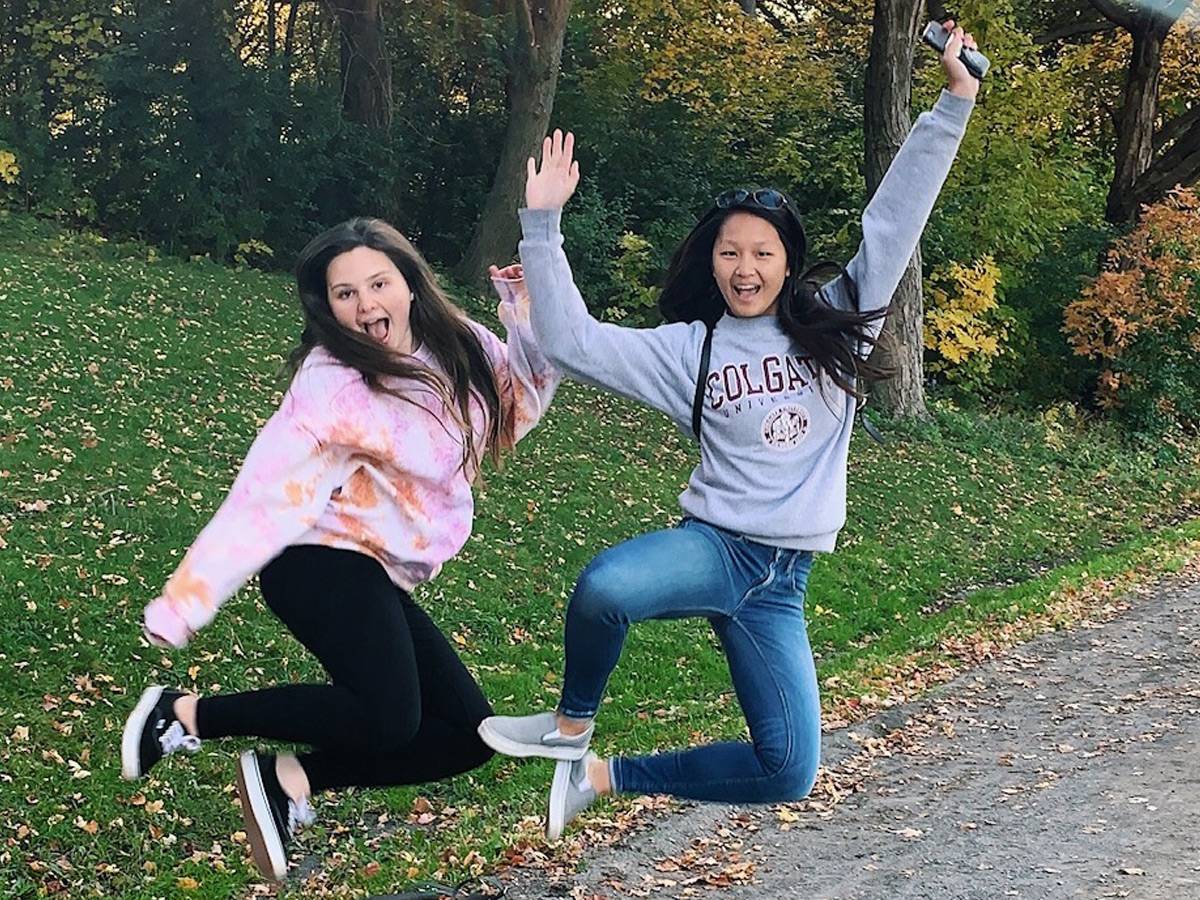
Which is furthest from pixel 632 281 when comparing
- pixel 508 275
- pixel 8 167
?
pixel 508 275

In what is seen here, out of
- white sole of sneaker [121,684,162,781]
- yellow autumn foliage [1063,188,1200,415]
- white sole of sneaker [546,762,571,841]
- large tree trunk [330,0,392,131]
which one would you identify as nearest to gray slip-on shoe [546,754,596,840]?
Result: white sole of sneaker [546,762,571,841]

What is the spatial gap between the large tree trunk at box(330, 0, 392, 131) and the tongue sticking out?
18125 millimetres

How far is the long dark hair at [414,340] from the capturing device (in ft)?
12.3

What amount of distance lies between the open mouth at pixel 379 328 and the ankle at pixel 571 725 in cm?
119

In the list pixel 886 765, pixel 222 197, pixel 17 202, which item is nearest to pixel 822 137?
pixel 222 197

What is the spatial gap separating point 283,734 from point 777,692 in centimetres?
139

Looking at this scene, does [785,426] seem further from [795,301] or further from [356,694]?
[356,694]

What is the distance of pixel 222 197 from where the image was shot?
776 inches

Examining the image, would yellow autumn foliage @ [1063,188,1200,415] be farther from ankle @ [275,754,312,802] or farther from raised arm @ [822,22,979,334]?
ankle @ [275,754,312,802]

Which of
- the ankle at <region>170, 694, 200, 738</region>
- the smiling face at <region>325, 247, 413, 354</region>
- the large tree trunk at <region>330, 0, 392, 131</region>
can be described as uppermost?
the large tree trunk at <region>330, 0, 392, 131</region>

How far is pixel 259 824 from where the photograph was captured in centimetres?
384

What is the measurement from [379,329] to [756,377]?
1086 mm

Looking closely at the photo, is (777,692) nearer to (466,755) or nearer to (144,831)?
(466,755)

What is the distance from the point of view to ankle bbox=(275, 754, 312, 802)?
12.8ft
